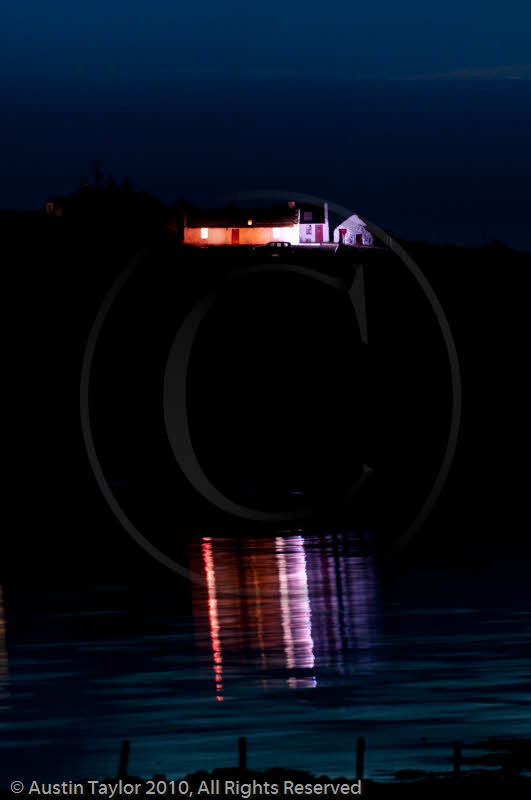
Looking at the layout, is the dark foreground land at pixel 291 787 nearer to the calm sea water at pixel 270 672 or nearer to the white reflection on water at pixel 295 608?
the calm sea water at pixel 270 672

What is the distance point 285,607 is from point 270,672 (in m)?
13.2

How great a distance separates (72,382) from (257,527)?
347ft

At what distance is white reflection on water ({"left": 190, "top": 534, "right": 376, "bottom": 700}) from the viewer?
46688 millimetres

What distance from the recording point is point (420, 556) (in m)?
76.0

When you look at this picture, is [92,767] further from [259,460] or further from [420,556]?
[259,460]

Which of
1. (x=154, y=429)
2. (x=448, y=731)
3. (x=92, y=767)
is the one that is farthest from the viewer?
(x=154, y=429)

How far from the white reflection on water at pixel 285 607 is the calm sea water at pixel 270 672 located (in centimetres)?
12

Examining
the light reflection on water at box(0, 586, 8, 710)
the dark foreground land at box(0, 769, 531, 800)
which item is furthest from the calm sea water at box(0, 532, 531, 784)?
the dark foreground land at box(0, 769, 531, 800)

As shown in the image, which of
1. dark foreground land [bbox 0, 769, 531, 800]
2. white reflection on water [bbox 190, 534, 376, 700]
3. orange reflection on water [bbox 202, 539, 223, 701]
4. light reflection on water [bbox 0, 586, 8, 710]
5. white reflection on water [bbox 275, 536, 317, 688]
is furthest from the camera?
white reflection on water [bbox 275, 536, 317, 688]

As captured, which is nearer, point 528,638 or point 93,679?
point 93,679

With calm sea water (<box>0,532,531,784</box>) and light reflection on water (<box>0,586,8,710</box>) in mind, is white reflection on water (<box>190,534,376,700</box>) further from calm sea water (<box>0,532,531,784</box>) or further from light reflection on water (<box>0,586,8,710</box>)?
light reflection on water (<box>0,586,8,710</box>)

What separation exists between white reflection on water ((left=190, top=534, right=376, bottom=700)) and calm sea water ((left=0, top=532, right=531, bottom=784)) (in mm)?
117

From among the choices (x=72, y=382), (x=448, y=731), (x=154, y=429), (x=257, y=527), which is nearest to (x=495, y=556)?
(x=257, y=527)

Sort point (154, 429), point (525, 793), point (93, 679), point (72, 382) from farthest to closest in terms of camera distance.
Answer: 1. point (72, 382)
2. point (154, 429)
3. point (93, 679)
4. point (525, 793)
